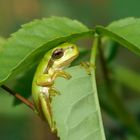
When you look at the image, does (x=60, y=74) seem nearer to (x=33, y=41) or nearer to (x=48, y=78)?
(x=48, y=78)

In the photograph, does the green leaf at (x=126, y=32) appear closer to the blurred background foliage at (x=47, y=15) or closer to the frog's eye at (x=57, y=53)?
the frog's eye at (x=57, y=53)

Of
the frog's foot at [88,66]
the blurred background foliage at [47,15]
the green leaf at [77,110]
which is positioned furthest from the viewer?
the blurred background foliage at [47,15]

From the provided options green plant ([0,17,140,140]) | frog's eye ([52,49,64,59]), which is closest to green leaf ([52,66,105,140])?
green plant ([0,17,140,140])

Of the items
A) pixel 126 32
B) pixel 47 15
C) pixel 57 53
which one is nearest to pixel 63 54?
pixel 57 53

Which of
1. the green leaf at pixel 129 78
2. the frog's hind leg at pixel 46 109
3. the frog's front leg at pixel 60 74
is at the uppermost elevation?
the frog's front leg at pixel 60 74

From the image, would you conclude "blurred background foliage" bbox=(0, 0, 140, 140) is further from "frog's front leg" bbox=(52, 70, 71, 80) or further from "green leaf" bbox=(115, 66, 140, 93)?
"frog's front leg" bbox=(52, 70, 71, 80)

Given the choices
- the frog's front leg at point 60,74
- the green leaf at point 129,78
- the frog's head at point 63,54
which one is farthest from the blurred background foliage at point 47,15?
the frog's front leg at point 60,74

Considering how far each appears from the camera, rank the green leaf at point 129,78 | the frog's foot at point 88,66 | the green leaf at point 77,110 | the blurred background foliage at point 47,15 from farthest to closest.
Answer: the blurred background foliage at point 47,15 → the green leaf at point 129,78 → the frog's foot at point 88,66 → the green leaf at point 77,110
